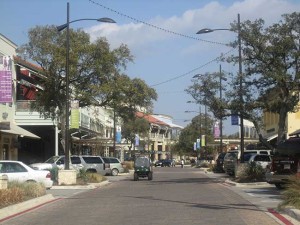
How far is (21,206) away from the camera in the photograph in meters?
15.6

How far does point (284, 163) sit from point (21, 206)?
11.7 metres

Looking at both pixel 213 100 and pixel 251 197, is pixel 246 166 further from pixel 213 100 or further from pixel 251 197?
pixel 251 197

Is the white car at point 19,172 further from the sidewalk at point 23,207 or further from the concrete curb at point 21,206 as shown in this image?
the concrete curb at point 21,206

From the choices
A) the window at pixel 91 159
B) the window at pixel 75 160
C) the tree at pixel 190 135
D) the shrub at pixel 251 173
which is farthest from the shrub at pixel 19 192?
the tree at pixel 190 135

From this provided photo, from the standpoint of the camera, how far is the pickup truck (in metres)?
22.2

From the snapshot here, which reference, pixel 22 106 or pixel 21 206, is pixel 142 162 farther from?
pixel 21 206

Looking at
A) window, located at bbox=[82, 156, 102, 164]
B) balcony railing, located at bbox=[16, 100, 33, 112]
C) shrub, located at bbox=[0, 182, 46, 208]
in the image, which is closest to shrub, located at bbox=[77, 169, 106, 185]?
window, located at bbox=[82, 156, 102, 164]

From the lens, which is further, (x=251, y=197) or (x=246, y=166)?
(x=246, y=166)

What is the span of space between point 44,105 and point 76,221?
22206 millimetres

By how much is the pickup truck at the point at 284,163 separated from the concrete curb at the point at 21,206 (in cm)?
953

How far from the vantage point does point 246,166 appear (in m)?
29.5

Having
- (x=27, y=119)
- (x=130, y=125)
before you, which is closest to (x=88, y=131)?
(x=27, y=119)

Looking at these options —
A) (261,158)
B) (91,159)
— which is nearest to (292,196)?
(261,158)

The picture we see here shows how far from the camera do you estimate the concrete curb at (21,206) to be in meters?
14.2
